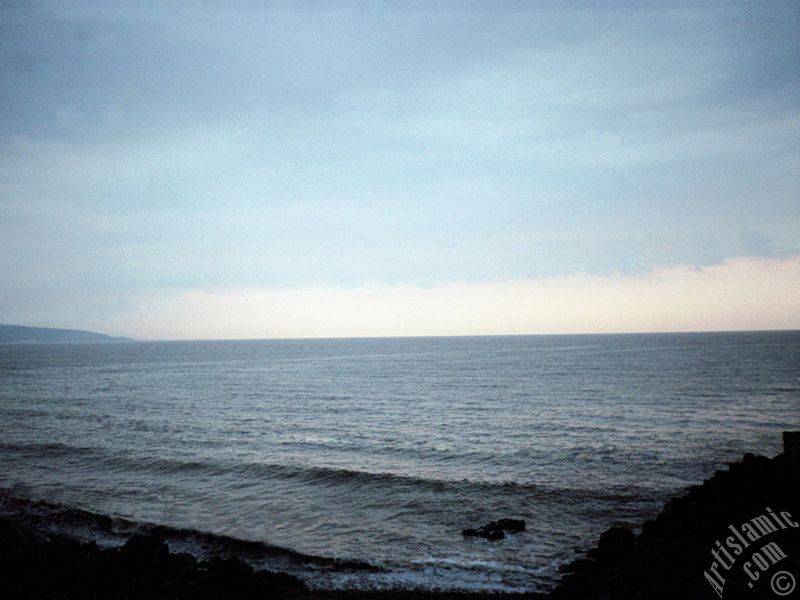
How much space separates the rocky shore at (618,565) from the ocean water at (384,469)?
7.37 feet

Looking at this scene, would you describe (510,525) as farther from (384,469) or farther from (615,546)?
(384,469)

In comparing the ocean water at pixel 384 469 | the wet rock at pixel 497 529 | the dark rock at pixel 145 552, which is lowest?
the ocean water at pixel 384 469

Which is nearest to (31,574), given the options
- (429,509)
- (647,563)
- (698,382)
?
(429,509)

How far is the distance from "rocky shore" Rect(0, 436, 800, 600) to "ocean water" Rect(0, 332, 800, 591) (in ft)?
7.37

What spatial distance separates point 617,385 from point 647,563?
55844mm

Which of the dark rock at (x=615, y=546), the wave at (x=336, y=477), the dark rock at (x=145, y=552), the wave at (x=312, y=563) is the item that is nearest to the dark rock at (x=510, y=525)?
the wave at (x=312, y=563)

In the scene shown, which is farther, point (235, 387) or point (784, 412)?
point (235, 387)

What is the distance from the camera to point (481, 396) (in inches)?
2279

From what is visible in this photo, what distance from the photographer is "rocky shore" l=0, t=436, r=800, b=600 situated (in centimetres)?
1082

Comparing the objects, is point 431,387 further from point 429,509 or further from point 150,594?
point 150,594

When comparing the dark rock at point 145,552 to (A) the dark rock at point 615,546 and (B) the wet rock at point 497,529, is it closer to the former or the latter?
(B) the wet rock at point 497,529

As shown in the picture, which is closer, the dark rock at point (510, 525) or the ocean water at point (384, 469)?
the ocean water at point (384, 469)

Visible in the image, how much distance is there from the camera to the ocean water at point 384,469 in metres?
17.0

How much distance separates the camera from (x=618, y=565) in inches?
504
